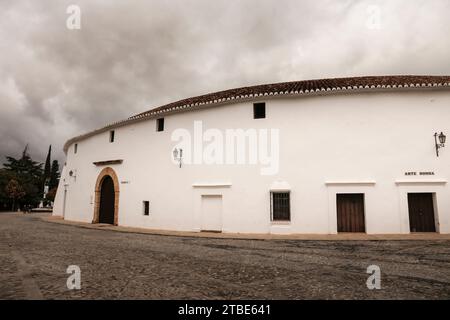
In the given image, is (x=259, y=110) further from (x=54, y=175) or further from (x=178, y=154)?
(x=54, y=175)

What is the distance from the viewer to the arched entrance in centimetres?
1780

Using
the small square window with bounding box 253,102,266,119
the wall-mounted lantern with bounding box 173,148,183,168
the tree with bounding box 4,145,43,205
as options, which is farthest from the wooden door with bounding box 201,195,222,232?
the tree with bounding box 4,145,43,205

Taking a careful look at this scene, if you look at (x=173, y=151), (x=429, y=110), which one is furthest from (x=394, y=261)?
(x=173, y=151)

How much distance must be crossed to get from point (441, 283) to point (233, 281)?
11.9 feet

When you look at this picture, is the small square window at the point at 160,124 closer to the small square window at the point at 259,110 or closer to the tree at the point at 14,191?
the small square window at the point at 259,110

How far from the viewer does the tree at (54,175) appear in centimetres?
5828

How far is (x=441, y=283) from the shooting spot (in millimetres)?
5094

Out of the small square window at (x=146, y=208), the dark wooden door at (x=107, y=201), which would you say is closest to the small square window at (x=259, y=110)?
the small square window at (x=146, y=208)

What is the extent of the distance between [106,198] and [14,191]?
28120 millimetres

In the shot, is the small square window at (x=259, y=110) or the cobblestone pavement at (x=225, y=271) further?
the small square window at (x=259, y=110)

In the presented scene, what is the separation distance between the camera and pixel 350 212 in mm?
13055
